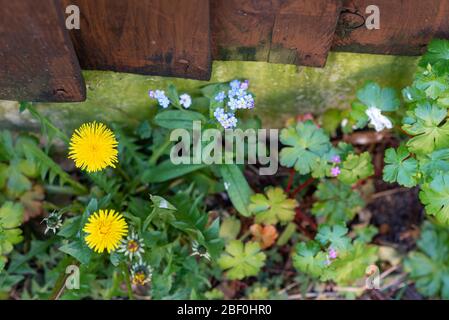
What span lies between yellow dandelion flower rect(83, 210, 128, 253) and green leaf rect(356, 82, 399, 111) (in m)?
1.01

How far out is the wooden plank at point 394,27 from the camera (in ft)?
5.69

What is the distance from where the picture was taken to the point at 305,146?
6.85ft

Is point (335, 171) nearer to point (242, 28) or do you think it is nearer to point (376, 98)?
point (376, 98)

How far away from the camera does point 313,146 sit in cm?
209

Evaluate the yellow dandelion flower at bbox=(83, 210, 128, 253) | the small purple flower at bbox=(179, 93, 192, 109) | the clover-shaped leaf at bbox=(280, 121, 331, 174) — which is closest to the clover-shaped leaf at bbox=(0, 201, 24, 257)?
the yellow dandelion flower at bbox=(83, 210, 128, 253)

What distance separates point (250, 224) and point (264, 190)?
19 centimetres

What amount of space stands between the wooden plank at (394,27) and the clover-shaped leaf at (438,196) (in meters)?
0.48

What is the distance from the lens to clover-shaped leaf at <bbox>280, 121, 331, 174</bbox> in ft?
6.82

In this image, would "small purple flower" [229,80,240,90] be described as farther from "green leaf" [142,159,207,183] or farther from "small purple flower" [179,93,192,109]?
"green leaf" [142,159,207,183]

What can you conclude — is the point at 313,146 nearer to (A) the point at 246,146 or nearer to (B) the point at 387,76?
(A) the point at 246,146

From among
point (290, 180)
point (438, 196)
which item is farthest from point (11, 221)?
point (438, 196)

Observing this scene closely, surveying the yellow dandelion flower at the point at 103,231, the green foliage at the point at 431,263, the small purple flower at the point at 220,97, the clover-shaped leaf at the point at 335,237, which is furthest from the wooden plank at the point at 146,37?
the green foliage at the point at 431,263

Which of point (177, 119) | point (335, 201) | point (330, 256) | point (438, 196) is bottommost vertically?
point (330, 256)

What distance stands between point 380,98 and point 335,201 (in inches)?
19.3
